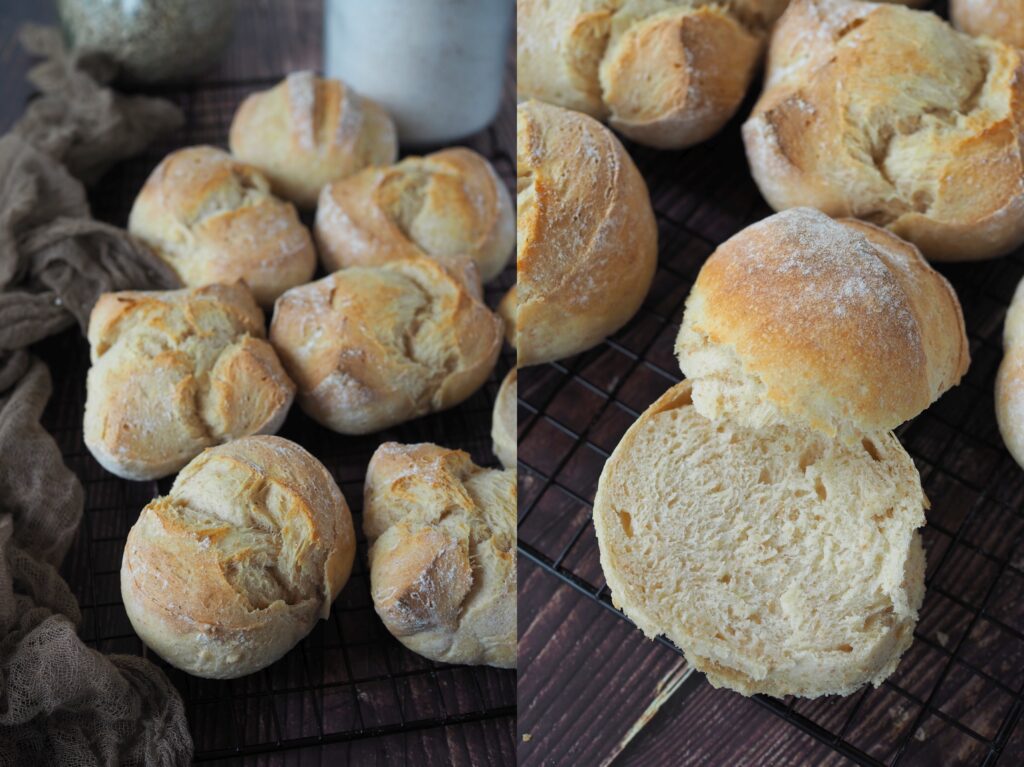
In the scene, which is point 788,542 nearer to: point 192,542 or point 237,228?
point 192,542

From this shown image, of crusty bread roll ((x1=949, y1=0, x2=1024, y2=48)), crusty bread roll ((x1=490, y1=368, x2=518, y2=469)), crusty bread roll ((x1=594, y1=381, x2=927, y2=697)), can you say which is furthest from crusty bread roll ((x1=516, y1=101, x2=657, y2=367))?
crusty bread roll ((x1=949, y1=0, x2=1024, y2=48))

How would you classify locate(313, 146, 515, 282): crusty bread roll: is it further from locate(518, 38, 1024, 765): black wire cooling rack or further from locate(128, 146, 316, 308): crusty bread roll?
locate(518, 38, 1024, 765): black wire cooling rack

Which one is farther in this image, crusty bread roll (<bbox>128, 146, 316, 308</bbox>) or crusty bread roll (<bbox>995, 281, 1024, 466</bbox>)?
crusty bread roll (<bbox>128, 146, 316, 308</bbox>)

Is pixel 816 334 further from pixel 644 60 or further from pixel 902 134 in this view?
pixel 644 60

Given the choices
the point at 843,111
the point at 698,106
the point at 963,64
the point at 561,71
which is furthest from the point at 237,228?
the point at 963,64

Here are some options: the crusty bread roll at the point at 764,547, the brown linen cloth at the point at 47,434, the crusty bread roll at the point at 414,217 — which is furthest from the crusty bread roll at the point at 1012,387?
the brown linen cloth at the point at 47,434

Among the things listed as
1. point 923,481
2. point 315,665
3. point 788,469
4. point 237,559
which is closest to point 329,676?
point 315,665
